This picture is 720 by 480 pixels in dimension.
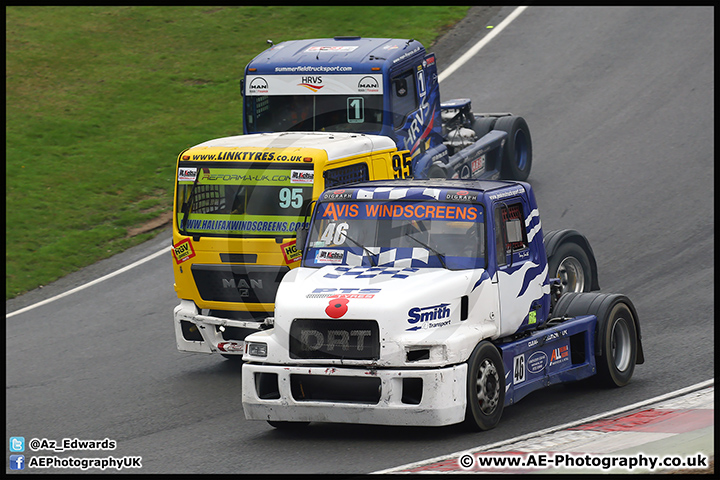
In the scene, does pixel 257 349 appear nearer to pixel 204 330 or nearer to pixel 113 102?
pixel 204 330

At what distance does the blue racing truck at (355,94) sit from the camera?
1423 centimetres

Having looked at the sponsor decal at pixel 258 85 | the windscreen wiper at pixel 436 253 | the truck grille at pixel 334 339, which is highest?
the sponsor decal at pixel 258 85

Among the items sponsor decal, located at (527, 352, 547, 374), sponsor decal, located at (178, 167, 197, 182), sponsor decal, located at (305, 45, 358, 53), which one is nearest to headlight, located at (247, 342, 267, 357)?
sponsor decal, located at (527, 352, 547, 374)

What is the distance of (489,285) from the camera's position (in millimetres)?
9156

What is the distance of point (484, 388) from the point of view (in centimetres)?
884

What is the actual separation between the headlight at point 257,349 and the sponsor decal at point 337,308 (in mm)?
771

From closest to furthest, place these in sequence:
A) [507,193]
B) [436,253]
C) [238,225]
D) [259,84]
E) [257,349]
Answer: [257,349] → [436,253] → [507,193] → [238,225] → [259,84]

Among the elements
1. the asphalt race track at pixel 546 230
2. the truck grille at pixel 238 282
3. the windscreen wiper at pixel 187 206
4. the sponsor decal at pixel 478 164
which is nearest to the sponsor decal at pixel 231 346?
the asphalt race track at pixel 546 230

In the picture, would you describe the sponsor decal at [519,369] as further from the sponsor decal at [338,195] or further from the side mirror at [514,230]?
the sponsor decal at [338,195]

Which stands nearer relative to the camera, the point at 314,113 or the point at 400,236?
the point at 400,236

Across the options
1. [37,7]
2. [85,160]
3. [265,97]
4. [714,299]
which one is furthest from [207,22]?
[714,299]

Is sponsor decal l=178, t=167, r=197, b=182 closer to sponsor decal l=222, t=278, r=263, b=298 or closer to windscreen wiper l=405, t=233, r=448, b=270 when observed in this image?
sponsor decal l=222, t=278, r=263, b=298

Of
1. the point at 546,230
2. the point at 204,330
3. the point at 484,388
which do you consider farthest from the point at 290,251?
the point at 546,230

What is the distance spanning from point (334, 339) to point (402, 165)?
16.2 feet
